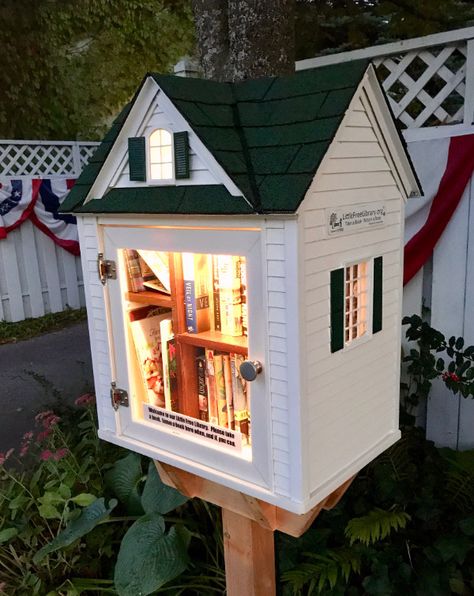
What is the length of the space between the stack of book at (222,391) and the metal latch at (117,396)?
246mm

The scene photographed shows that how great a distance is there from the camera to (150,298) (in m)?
1.62

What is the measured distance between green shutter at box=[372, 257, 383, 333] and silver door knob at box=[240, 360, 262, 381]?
1.31ft

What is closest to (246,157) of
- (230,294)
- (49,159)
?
(230,294)

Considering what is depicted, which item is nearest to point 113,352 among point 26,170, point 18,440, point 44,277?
point 18,440

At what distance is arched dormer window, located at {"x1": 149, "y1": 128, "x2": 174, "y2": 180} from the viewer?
1398 millimetres

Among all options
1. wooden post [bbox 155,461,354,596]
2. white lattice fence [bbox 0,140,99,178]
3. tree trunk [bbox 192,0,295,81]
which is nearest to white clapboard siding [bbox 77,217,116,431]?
wooden post [bbox 155,461,354,596]

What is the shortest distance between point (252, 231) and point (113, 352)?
26.4 inches

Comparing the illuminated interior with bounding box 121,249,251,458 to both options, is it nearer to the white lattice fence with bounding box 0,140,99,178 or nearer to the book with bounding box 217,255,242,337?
the book with bounding box 217,255,242,337

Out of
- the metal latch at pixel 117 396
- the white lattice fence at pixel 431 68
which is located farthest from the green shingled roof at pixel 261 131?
the white lattice fence at pixel 431 68

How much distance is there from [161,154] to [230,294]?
409 millimetres

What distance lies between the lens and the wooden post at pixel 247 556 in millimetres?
1766

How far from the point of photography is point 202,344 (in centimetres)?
153

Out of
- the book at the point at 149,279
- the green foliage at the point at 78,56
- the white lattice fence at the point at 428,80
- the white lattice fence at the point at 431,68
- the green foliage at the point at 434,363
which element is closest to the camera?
the book at the point at 149,279

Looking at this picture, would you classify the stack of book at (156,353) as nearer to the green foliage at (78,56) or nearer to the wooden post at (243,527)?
the wooden post at (243,527)
